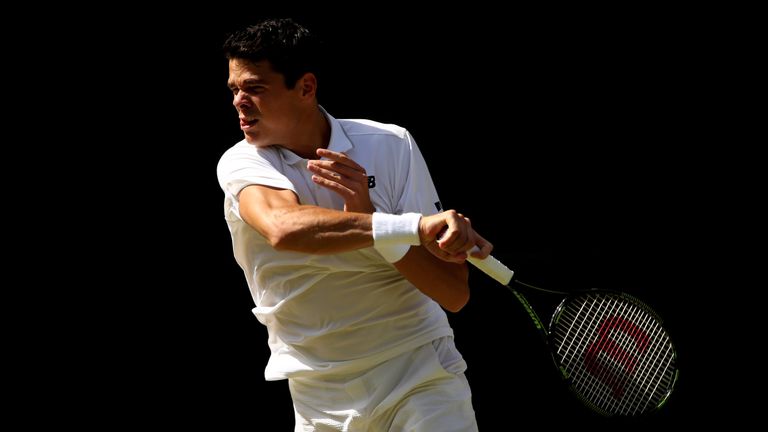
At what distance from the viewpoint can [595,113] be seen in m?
5.77

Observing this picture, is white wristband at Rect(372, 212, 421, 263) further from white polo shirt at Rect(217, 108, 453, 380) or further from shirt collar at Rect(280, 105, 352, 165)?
shirt collar at Rect(280, 105, 352, 165)

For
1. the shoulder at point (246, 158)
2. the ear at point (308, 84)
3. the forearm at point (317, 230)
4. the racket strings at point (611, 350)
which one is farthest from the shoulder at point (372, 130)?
the racket strings at point (611, 350)

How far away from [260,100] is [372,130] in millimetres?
338

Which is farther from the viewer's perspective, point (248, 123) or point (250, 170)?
point (248, 123)

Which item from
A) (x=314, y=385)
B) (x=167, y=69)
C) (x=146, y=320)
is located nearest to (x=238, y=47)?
(x=314, y=385)

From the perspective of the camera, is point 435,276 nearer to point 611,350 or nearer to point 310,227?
point 310,227

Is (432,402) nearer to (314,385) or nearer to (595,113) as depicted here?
(314,385)

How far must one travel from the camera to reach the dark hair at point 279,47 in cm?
373

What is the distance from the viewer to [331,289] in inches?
145

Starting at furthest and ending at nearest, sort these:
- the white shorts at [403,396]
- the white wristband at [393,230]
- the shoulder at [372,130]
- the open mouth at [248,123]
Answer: the shoulder at [372,130], the open mouth at [248,123], the white shorts at [403,396], the white wristband at [393,230]

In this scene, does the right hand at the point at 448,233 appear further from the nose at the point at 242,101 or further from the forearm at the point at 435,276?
the nose at the point at 242,101

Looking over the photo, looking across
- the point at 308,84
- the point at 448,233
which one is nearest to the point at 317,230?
the point at 448,233

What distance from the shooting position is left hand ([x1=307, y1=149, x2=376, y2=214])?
3.51m

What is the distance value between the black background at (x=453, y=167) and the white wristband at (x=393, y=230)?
85.7 inches
